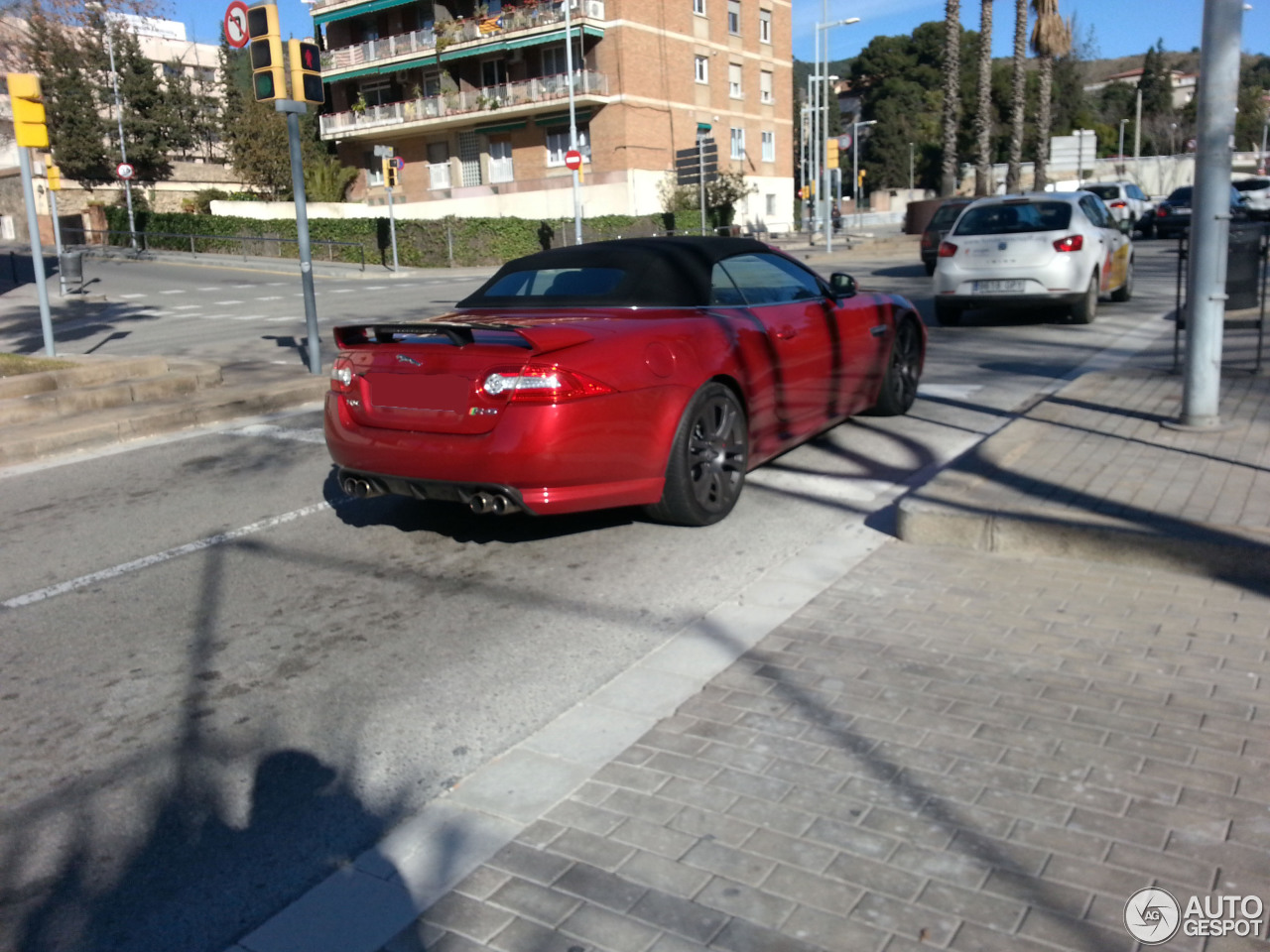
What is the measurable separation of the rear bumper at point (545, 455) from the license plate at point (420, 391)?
14cm

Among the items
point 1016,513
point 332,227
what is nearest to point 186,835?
point 1016,513

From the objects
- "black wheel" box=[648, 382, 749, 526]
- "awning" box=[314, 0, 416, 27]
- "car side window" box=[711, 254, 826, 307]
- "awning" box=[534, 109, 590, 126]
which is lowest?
"black wheel" box=[648, 382, 749, 526]

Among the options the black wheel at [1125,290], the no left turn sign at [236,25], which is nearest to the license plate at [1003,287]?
the black wheel at [1125,290]

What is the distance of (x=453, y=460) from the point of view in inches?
205

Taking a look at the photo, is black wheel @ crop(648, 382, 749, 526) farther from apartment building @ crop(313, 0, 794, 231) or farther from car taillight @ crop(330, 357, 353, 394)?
apartment building @ crop(313, 0, 794, 231)

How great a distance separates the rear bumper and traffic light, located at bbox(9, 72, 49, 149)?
892cm

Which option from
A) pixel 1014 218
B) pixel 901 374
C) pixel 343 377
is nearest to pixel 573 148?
pixel 1014 218

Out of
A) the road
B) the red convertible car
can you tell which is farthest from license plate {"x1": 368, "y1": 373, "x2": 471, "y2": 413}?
the road

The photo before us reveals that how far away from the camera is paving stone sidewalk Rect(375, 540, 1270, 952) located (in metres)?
2.69

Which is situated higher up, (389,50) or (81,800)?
(389,50)

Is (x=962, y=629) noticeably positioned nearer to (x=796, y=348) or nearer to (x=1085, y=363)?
(x=796, y=348)

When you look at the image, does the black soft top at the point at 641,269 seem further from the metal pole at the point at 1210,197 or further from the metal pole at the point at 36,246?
the metal pole at the point at 36,246

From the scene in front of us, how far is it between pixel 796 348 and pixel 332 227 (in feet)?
131

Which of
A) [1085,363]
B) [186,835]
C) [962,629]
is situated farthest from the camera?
[1085,363]
